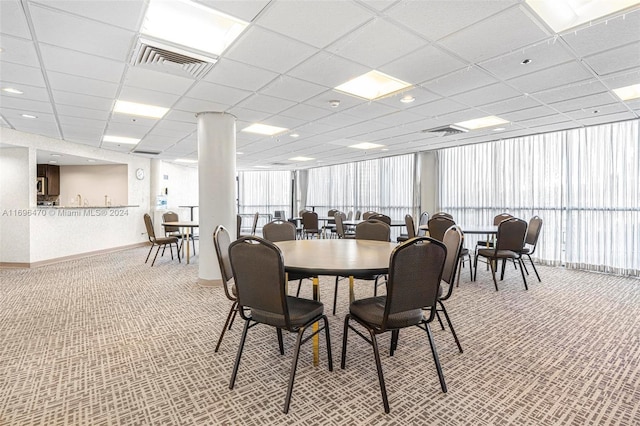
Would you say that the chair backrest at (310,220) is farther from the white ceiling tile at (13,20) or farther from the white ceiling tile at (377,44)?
the white ceiling tile at (13,20)

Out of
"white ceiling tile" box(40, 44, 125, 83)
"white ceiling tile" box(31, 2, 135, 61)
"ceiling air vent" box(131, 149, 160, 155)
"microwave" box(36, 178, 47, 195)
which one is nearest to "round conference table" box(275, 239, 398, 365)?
"white ceiling tile" box(31, 2, 135, 61)

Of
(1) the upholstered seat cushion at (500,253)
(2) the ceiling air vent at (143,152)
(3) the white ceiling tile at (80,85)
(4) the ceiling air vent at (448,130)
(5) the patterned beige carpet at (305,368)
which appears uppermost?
(2) the ceiling air vent at (143,152)

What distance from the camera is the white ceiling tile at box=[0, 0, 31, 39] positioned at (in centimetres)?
232

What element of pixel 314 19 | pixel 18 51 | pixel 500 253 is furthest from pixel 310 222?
pixel 18 51

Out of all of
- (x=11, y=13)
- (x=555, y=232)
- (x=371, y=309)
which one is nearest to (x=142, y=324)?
(x=371, y=309)

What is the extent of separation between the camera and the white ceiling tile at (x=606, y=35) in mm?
2625

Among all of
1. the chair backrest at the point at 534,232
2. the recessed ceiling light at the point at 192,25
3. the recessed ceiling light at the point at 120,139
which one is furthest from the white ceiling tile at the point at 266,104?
the chair backrest at the point at 534,232

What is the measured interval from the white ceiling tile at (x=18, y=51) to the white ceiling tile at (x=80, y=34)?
206 millimetres

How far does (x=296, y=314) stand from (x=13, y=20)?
318cm

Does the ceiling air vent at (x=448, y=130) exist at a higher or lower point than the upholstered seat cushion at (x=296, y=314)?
higher

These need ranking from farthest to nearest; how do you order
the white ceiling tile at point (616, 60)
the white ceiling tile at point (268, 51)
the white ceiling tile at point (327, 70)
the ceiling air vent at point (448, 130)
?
the ceiling air vent at point (448, 130)
the white ceiling tile at point (327, 70)
the white ceiling tile at point (616, 60)
the white ceiling tile at point (268, 51)

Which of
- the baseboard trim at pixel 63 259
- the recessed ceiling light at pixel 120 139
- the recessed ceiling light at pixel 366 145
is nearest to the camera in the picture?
the baseboard trim at pixel 63 259

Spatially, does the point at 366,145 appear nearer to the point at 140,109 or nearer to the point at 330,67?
the point at 330,67

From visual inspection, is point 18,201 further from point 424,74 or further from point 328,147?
point 424,74
